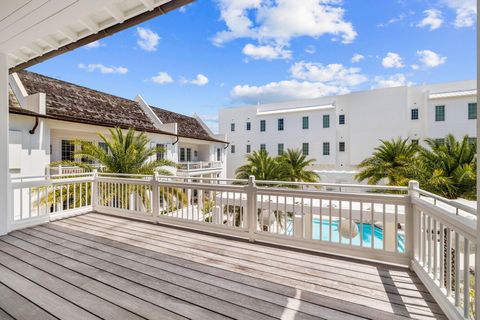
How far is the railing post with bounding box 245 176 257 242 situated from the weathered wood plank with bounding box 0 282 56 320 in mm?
2547

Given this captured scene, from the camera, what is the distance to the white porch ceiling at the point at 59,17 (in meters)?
2.56

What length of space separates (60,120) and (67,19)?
312 inches

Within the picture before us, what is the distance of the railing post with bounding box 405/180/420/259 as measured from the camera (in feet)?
9.30

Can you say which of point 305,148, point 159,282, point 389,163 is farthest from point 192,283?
point 305,148

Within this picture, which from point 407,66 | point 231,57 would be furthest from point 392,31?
point 231,57

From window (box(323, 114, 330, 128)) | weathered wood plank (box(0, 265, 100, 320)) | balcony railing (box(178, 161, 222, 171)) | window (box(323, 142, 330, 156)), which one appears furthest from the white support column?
window (box(323, 142, 330, 156))

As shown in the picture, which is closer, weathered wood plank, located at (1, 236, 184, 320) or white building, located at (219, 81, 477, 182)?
weathered wood plank, located at (1, 236, 184, 320)

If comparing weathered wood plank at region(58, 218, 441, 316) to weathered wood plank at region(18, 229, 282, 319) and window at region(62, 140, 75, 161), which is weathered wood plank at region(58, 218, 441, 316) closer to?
weathered wood plank at region(18, 229, 282, 319)

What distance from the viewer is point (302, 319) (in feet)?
6.39

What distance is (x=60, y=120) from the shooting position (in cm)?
906

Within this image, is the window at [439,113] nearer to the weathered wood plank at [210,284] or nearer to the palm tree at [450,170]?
the palm tree at [450,170]

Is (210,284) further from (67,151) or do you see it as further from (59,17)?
(67,151)

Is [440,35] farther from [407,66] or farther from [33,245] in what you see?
[33,245]

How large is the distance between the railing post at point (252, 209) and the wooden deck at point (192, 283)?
0.76 ft
